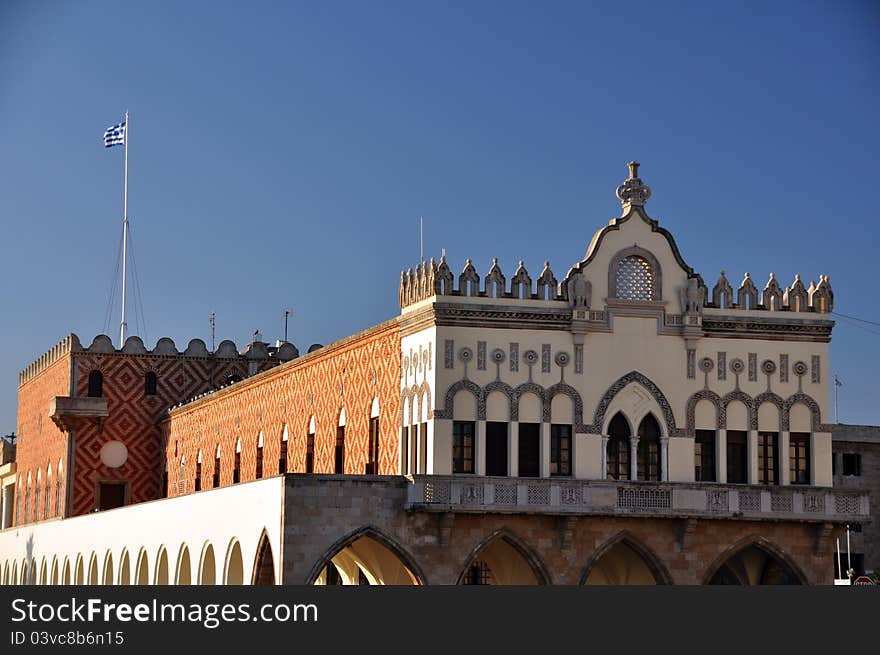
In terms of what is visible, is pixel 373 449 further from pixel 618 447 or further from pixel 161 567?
pixel 161 567

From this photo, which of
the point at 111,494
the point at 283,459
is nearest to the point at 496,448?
the point at 283,459

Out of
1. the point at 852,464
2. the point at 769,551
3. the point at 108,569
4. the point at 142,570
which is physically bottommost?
the point at 769,551

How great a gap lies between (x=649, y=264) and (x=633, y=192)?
1968 millimetres

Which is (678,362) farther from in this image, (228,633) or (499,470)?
(228,633)

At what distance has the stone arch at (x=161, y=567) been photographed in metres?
53.5

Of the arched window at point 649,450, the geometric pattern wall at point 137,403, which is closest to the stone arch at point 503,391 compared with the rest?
the arched window at point 649,450

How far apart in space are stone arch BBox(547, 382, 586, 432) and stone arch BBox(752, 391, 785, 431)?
476cm

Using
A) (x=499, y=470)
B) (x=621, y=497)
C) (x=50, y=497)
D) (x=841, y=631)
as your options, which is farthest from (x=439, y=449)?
(x=50, y=497)

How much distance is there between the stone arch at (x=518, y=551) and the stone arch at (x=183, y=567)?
→ 34.0 feet

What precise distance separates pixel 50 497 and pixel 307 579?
35668 mm

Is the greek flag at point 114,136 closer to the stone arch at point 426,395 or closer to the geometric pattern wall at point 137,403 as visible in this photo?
the geometric pattern wall at point 137,403

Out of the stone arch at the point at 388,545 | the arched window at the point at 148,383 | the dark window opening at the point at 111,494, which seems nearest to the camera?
the stone arch at the point at 388,545

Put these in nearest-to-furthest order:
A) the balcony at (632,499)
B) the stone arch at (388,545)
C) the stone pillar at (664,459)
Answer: the stone arch at (388,545), the balcony at (632,499), the stone pillar at (664,459)

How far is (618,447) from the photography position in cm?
4566
